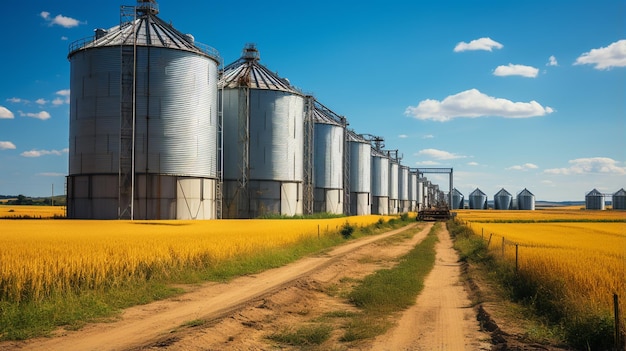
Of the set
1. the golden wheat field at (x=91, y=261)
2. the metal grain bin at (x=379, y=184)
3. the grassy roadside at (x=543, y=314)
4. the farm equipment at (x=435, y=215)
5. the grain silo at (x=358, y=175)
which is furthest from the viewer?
the metal grain bin at (x=379, y=184)

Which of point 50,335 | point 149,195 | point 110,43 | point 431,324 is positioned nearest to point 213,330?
point 50,335

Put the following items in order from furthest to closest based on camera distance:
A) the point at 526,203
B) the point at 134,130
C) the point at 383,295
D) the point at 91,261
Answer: the point at 526,203 → the point at 134,130 → the point at 91,261 → the point at 383,295

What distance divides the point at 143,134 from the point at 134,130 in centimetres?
81

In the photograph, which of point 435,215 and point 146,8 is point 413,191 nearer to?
point 435,215

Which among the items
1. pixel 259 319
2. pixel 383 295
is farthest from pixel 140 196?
pixel 259 319

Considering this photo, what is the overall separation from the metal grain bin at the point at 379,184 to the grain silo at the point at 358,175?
1335cm

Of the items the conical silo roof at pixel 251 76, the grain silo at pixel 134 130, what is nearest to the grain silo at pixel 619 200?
the conical silo roof at pixel 251 76

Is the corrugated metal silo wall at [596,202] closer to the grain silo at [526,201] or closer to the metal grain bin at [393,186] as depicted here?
the grain silo at [526,201]

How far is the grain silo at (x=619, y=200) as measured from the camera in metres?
181

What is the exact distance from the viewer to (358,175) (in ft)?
318

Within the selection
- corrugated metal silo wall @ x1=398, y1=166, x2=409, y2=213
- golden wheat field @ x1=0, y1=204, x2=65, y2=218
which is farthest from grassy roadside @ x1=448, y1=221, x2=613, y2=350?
corrugated metal silo wall @ x1=398, y1=166, x2=409, y2=213

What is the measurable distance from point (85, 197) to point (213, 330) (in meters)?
40.5

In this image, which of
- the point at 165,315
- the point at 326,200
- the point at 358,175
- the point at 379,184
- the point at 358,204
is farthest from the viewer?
the point at 379,184

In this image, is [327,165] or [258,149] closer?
[258,149]
